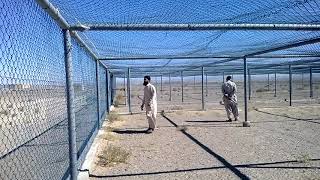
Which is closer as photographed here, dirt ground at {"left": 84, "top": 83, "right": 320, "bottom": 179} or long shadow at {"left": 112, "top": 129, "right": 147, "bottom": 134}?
dirt ground at {"left": 84, "top": 83, "right": 320, "bottom": 179}

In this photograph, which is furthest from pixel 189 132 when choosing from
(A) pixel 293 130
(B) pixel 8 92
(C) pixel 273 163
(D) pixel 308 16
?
(B) pixel 8 92

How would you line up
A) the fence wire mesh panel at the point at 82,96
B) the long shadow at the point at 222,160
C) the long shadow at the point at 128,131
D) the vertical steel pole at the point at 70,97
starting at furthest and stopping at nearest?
1. the long shadow at the point at 128,131
2. the fence wire mesh panel at the point at 82,96
3. the long shadow at the point at 222,160
4. the vertical steel pole at the point at 70,97

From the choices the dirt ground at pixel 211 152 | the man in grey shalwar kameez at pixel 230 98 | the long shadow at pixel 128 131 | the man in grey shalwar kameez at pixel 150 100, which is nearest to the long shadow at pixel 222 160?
the dirt ground at pixel 211 152

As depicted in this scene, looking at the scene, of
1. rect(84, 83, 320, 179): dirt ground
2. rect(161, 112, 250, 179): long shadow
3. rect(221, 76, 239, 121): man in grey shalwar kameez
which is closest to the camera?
rect(161, 112, 250, 179): long shadow

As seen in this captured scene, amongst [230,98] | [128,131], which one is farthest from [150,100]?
[230,98]

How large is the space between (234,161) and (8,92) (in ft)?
19.8

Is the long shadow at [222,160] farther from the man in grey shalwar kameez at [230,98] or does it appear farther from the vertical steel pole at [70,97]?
the man in grey shalwar kameez at [230,98]

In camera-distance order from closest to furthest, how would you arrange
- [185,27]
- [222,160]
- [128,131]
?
[185,27]
[222,160]
[128,131]

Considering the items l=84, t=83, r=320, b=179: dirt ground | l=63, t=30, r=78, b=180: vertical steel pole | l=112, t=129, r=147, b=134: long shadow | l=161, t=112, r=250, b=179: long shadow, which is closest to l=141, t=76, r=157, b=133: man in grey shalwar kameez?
l=112, t=129, r=147, b=134: long shadow

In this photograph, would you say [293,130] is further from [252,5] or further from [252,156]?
[252,5]

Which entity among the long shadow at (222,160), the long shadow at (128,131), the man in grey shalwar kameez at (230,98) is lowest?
the long shadow at (128,131)

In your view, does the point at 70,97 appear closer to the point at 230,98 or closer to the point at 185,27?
the point at 185,27

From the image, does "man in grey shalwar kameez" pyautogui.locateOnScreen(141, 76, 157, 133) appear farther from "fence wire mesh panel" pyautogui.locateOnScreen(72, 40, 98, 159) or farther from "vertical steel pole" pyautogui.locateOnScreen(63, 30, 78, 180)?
"vertical steel pole" pyautogui.locateOnScreen(63, 30, 78, 180)

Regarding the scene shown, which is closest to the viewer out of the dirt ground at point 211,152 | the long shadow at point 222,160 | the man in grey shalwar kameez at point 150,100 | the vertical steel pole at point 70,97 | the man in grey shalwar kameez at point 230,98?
the vertical steel pole at point 70,97
